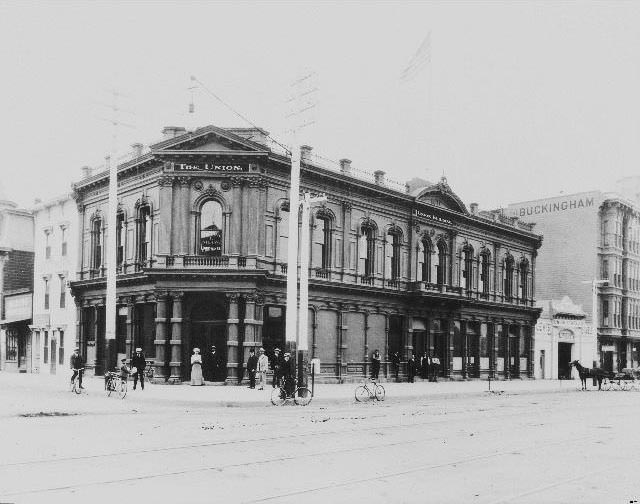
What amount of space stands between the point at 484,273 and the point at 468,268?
2024mm

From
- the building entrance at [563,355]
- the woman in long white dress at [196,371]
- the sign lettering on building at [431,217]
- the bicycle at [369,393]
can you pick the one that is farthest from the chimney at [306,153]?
the building entrance at [563,355]

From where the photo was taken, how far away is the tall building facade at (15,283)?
4519 centimetres

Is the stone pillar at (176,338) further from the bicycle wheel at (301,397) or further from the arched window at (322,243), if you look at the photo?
the bicycle wheel at (301,397)

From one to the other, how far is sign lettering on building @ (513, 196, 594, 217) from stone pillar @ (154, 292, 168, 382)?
129 ft

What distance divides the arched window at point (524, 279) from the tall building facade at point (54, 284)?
2922cm

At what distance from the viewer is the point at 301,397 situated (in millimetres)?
24547

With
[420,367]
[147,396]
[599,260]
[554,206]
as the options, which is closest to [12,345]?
[420,367]

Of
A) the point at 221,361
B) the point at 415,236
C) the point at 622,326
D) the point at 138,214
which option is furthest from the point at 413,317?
the point at 622,326

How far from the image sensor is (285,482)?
998 cm

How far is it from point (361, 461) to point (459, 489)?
7.76 ft

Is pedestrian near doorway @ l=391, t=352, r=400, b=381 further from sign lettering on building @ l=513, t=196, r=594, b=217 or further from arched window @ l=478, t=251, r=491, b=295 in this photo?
sign lettering on building @ l=513, t=196, r=594, b=217

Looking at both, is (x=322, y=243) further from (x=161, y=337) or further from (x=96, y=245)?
(x=96, y=245)

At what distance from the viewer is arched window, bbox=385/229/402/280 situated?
3912 centimetres

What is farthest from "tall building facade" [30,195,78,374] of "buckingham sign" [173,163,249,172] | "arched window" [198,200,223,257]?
"buckingham sign" [173,163,249,172]
